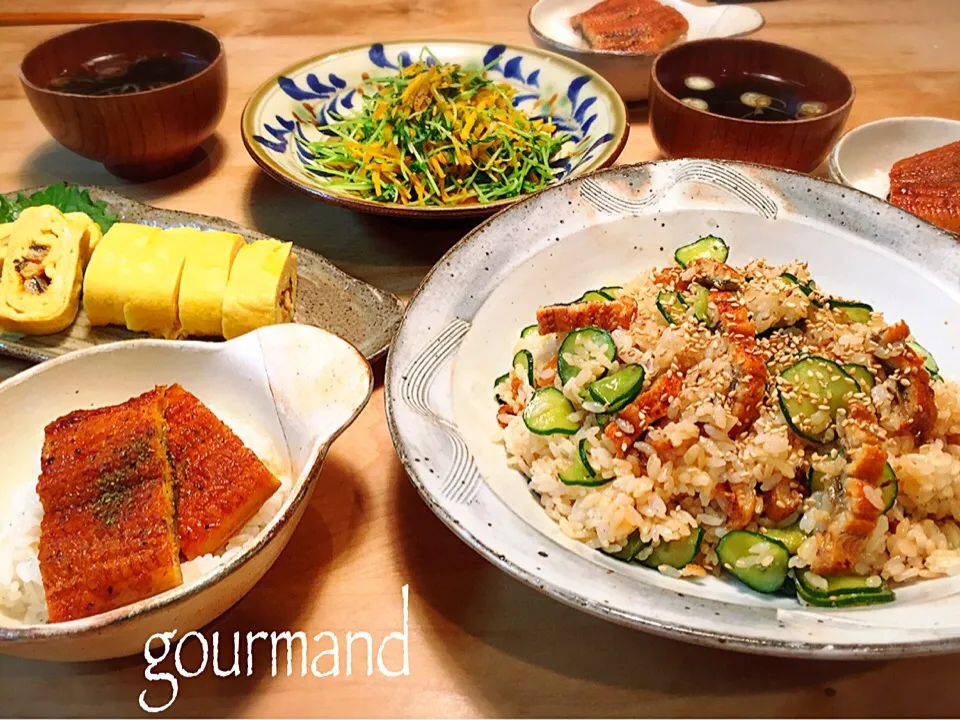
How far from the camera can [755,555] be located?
139cm

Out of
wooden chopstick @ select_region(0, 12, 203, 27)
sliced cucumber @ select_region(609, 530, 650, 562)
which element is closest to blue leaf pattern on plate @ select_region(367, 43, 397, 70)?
wooden chopstick @ select_region(0, 12, 203, 27)

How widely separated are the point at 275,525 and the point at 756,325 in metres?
1.11

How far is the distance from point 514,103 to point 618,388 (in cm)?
176

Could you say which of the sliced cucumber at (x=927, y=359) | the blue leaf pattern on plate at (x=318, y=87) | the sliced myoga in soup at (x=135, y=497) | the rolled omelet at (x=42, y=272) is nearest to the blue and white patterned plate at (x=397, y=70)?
the blue leaf pattern on plate at (x=318, y=87)

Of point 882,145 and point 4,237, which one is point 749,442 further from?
point 4,237

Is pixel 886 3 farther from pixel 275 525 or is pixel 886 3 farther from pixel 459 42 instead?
pixel 275 525

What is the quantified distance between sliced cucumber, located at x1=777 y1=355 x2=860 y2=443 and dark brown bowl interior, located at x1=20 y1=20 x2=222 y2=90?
235cm

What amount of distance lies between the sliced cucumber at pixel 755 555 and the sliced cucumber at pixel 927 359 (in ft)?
2.09

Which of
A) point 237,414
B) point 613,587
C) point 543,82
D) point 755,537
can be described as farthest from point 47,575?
point 543,82

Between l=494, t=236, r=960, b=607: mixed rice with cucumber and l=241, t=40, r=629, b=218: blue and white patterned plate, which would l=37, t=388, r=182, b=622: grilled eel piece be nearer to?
l=494, t=236, r=960, b=607: mixed rice with cucumber

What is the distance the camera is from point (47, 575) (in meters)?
1.34

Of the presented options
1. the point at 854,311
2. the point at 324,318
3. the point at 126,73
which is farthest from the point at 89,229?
the point at 854,311

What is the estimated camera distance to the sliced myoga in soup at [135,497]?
132cm

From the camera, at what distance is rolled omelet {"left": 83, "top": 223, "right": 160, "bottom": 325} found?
2053 mm
